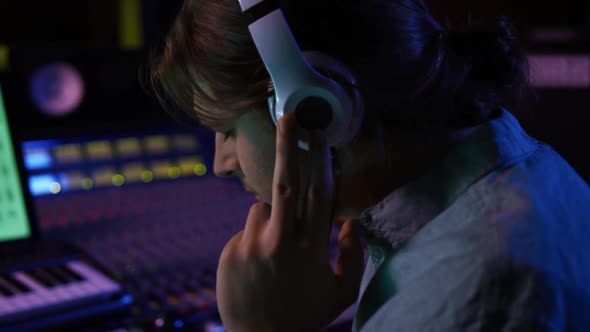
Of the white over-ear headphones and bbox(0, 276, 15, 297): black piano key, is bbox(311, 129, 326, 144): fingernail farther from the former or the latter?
bbox(0, 276, 15, 297): black piano key

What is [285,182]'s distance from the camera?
0.67 meters

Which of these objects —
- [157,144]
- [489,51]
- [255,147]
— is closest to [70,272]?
[157,144]

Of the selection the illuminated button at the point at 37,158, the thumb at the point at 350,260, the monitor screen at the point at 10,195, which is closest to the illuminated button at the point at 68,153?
the illuminated button at the point at 37,158

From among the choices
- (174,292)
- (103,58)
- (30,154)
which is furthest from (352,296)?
(103,58)

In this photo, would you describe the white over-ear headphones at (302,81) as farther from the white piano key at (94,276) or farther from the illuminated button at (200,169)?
the illuminated button at (200,169)

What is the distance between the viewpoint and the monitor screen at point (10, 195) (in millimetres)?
1201

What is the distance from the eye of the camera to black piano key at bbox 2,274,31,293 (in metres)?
1.04

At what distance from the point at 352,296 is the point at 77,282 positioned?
1.77 feet

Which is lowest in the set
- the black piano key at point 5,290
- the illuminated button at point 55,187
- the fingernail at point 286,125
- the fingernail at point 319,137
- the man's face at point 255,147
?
the black piano key at point 5,290

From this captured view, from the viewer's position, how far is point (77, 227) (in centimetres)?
129

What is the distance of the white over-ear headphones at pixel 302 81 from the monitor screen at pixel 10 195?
0.76 m

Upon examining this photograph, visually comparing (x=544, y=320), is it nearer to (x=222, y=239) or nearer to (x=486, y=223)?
(x=486, y=223)

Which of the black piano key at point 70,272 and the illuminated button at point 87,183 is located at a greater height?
the illuminated button at point 87,183

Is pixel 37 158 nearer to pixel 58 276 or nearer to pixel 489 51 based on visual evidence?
pixel 58 276
